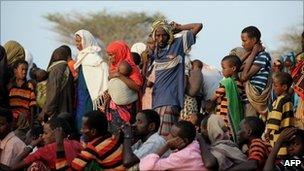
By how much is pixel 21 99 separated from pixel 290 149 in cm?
462

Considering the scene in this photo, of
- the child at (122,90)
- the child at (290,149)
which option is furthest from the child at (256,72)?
the child at (290,149)

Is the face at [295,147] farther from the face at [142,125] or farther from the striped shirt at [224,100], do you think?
the striped shirt at [224,100]

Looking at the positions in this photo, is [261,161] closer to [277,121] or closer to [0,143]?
[277,121]

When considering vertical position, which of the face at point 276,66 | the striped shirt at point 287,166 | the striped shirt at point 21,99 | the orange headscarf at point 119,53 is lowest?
the striped shirt at point 287,166

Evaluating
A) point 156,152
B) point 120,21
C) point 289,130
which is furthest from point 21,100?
point 120,21

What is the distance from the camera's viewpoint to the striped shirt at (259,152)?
10414 mm

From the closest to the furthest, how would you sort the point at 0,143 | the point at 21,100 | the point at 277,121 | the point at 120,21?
the point at 277,121 < the point at 0,143 < the point at 21,100 < the point at 120,21

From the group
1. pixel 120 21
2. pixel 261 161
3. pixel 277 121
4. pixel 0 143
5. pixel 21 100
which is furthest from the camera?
pixel 120 21

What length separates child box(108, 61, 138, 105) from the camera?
12945 mm

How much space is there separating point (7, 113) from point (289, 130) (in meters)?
3.72

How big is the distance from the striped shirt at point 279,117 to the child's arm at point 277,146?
0.68m

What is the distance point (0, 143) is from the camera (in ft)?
39.6

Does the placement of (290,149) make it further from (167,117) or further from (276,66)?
(276,66)

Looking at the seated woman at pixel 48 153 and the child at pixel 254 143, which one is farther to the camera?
the seated woman at pixel 48 153
